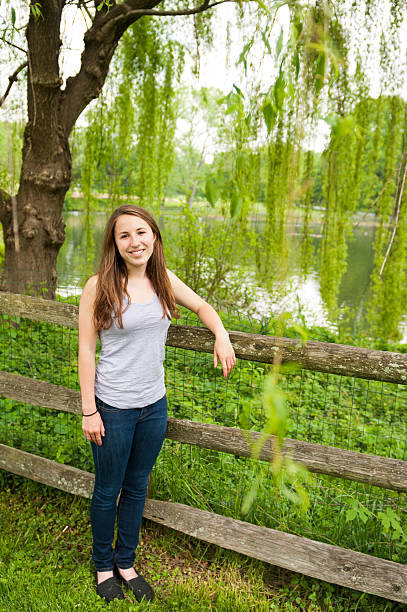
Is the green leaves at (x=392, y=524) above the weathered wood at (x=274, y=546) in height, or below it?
above

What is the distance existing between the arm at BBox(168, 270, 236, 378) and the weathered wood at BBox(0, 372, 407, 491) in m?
0.32

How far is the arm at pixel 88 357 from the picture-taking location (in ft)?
7.05

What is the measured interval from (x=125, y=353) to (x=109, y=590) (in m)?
1.12

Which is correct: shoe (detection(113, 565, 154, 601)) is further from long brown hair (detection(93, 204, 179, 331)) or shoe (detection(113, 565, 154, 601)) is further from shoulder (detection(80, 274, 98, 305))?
shoulder (detection(80, 274, 98, 305))

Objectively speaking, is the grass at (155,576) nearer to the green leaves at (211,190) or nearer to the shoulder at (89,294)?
the shoulder at (89,294)

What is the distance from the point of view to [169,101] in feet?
21.1

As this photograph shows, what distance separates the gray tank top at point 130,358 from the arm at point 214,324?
0.16 metres

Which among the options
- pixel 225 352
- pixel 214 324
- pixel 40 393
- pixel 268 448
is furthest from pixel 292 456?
pixel 40 393

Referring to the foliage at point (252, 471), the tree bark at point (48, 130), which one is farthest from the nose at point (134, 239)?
the tree bark at point (48, 130)

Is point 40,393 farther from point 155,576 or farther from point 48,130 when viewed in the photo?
point 48,130

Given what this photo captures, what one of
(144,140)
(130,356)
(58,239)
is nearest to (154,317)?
(130,356)

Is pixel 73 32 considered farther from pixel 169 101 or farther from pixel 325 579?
pixel 325 579

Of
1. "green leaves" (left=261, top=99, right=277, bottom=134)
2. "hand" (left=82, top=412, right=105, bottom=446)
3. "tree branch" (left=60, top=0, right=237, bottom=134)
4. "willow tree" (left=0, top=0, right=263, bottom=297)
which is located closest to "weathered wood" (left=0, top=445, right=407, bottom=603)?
"hand" (left=82, top=412, right=105, bottom=446)

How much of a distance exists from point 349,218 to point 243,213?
4450mm
